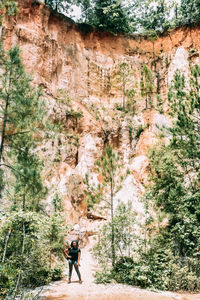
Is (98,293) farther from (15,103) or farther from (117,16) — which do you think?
(117,16)

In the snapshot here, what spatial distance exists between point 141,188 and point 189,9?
60.5 feet

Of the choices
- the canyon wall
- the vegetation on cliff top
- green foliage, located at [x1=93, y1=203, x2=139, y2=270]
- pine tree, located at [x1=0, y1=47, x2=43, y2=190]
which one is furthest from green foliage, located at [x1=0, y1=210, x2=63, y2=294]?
the vegetation on cliff top

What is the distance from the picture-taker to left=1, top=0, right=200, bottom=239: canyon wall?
16391 millimetres

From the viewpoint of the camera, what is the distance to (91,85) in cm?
2172

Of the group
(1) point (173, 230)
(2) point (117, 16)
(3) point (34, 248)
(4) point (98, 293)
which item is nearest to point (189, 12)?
(2) point (117, 16)

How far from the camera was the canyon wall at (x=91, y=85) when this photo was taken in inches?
645

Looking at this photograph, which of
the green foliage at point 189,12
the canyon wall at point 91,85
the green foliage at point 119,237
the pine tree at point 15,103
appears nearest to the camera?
the pine tree at point 15,103

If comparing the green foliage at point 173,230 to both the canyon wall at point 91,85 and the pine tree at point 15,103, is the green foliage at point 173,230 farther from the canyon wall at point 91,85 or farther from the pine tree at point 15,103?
the canyon wall at point 91,85

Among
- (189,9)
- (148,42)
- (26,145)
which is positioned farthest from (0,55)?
(189,9)

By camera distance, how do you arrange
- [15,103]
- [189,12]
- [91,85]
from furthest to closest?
[189,12]
[91,85]
[15,103]

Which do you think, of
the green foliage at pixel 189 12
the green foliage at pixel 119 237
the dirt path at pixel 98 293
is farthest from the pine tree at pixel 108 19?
the dirt path at pixel 98 293

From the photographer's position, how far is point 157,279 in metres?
7.61

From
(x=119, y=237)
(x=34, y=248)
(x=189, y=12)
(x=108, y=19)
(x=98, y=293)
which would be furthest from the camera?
(x=189, y=12)

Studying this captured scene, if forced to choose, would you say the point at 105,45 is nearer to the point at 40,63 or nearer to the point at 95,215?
the point at 40,63
